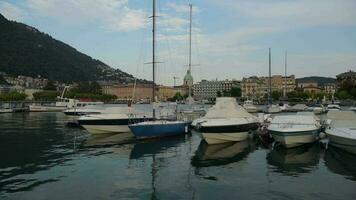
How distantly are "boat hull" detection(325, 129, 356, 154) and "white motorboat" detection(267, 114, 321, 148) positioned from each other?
1263mm

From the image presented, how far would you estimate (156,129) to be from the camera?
33594mm

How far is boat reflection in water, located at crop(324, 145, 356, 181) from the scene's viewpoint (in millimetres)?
19878

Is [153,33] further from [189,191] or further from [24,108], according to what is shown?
[24,108]

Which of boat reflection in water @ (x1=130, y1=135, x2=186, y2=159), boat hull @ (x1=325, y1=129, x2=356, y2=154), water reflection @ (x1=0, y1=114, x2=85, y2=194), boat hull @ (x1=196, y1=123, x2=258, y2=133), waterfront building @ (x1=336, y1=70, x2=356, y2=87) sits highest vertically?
waterfront building @ (x1=336, y1=70, x2=356, y2=87)

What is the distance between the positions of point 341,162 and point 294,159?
2406 mm

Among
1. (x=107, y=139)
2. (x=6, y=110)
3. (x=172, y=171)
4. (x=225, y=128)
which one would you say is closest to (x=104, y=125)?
(x=107, y=139)

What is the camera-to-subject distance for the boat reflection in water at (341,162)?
783 inches

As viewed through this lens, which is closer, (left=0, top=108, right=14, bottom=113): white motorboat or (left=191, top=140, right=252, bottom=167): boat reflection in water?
(left=191, top=140, right=252, bottom=167): boat reflection in water

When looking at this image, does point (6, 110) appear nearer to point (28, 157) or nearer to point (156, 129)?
point (156, 129)

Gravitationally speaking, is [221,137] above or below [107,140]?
above

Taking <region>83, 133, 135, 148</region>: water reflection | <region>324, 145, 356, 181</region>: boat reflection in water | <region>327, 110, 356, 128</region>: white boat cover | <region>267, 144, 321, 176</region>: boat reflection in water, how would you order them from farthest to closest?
→ <region>83, 133, 135, 148</region>: water reflection → <region>327, 110, 356, 128</region>: white boat cover → <region>267, 144, 321, 176</region>: boat reflection in water → <region>324, 145, 356, 181</region>: boat reflection in water

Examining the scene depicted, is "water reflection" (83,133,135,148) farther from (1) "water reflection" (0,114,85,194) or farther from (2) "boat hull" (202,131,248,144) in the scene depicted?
(2) "boat hull" (202,131,248,144)

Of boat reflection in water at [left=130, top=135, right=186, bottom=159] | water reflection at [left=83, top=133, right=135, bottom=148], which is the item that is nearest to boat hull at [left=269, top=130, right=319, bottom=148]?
boat reflection in water at [left=130, top=135, right=186, bottom=159]

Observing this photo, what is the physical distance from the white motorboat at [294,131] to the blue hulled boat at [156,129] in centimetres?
915
